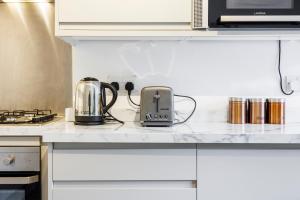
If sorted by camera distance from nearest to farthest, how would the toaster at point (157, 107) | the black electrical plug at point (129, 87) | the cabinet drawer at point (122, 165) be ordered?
the cabinet drawer at point (122, 165) < the toaster at point (157, 107) < the black electrical plug at point (129, 87)

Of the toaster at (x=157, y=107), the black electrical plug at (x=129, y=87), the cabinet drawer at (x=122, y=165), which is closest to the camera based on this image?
the cabinet drawer at (x=122, y=165)

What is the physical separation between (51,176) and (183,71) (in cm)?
94

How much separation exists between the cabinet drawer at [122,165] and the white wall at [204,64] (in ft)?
2.14

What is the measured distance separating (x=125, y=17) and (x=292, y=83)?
3.21ft

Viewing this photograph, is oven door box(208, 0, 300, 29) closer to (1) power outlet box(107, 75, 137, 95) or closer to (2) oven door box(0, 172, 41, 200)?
(1) power outlet box(107, 75, 137, 95)

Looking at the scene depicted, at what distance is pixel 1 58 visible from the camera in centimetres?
211

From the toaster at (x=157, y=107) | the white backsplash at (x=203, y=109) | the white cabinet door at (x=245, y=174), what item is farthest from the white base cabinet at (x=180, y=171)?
the white backsplash at (x=203, y=109)

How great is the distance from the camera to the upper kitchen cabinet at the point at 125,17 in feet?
5.57

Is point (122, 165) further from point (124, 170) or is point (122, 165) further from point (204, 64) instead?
point (204, 64)

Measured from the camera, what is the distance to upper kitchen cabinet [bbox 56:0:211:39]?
5.57ft

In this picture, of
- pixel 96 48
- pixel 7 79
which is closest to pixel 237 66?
pixel 96 48

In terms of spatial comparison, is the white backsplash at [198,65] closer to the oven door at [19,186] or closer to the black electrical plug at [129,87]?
the black electrical plug at [129,87]

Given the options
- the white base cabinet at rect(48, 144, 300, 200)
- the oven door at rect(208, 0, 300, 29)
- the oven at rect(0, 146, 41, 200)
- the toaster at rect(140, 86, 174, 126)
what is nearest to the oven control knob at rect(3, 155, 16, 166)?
the oven at rect(0, 146, 41, 200)

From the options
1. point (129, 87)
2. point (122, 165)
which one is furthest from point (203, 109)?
point (122, 165)
